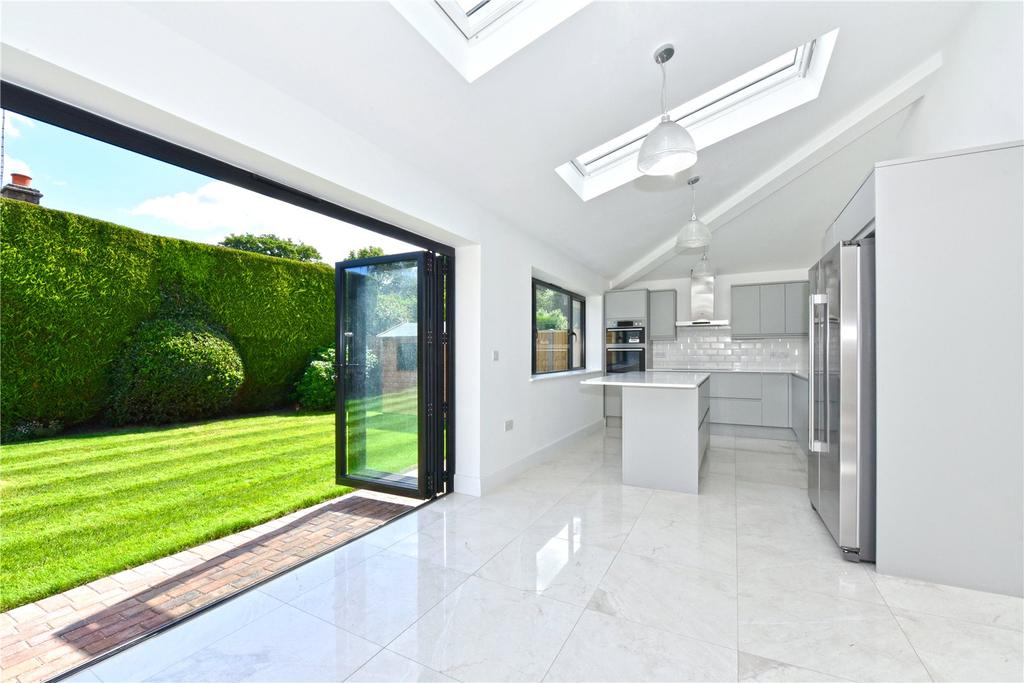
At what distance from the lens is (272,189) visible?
202 cm

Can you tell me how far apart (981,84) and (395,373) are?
4201 millimetres

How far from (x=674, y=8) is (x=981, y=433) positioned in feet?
8.09

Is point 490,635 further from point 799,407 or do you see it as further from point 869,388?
point 799,407

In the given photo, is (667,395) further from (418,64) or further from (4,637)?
(4,637)


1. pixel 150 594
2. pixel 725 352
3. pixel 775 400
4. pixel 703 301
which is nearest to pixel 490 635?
pixel 150 594

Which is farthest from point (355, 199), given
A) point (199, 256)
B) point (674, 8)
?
point (199, 256)

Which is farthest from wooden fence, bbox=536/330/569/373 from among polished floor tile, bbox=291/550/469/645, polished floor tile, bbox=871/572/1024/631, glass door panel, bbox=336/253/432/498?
polished floor tile, bbox=871/572/1024/631

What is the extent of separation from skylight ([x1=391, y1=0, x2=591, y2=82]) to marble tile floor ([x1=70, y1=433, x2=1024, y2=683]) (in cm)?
260

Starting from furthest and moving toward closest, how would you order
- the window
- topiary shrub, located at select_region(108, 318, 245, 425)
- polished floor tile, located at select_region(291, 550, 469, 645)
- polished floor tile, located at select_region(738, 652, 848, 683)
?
1. topiary shrub, located at select_region(108, 318, 245, 425)
2. the window
3. polished floor tile, located at select_region(291, 550, 469, 645)
4. polished floor tile, located at select_region(738, 652, 848, 683)

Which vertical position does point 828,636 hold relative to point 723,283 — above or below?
below

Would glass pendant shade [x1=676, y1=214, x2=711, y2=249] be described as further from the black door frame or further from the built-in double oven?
the built-in double oven

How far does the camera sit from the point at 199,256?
19.9 ft

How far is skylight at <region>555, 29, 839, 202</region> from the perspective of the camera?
9.64ft

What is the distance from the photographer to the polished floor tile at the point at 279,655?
1.43m
